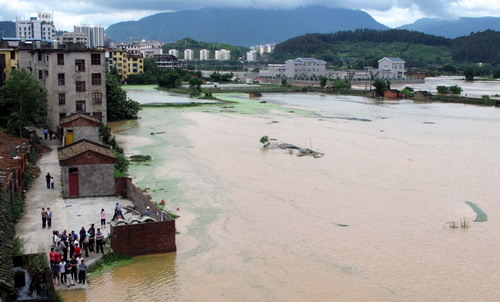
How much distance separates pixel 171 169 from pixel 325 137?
576 inches

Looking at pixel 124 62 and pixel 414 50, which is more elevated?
pixel 414 50

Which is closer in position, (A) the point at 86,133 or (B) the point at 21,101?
(A) the point at 86,133

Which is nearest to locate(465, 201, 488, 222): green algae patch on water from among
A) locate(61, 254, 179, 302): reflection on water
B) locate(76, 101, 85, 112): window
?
locate(61, 254, 179, 302): reflection on water

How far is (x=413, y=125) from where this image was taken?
46562 mm

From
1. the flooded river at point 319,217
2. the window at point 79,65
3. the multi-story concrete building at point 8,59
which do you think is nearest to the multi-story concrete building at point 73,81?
the window at point 79,65

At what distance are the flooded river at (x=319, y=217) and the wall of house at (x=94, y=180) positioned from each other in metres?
2.17

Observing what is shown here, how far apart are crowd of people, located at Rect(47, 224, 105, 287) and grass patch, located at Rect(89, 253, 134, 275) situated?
1.12 feet

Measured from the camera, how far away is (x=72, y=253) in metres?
14.2

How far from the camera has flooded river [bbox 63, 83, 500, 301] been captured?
14.3 meters

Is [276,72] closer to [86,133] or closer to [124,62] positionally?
[124,62]

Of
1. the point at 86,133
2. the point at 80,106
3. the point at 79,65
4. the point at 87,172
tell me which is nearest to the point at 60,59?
the point at 79,65

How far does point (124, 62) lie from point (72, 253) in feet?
295

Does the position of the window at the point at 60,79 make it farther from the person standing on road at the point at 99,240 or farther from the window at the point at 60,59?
the person standing on road at the point at 99,240

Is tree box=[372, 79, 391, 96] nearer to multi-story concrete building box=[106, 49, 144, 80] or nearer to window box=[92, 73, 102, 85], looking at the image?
multi-story concrete building box=[106, 49, 144, 80]
